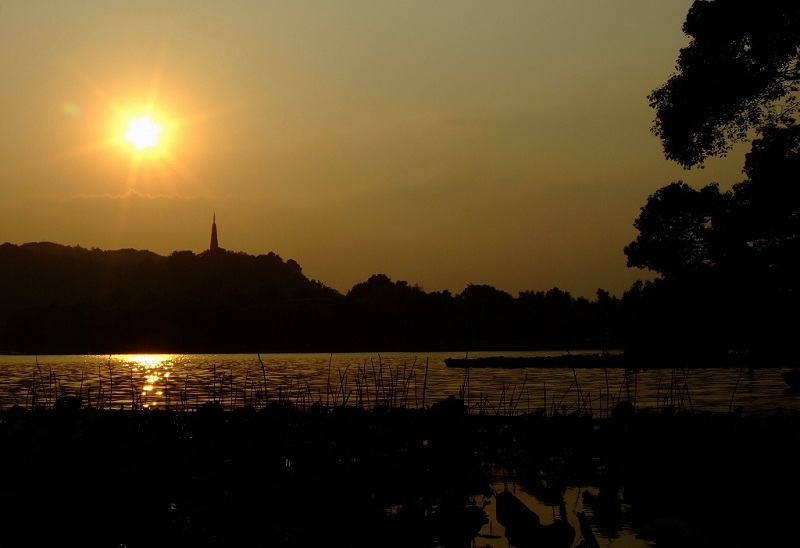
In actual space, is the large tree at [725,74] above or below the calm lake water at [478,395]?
above

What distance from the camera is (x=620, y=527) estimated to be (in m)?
10.4

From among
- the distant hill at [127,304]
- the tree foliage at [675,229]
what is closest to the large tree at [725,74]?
the tree foliage at [675,229]

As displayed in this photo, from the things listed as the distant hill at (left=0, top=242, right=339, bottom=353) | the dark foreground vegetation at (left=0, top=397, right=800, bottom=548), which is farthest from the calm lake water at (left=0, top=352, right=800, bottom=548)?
the distant hill at (left=0, top=242, right=339, bottom=353)

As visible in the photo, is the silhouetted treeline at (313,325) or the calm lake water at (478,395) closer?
the calm lake water at (478,395)

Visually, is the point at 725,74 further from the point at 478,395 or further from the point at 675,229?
the point at 478,395

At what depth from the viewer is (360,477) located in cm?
1021

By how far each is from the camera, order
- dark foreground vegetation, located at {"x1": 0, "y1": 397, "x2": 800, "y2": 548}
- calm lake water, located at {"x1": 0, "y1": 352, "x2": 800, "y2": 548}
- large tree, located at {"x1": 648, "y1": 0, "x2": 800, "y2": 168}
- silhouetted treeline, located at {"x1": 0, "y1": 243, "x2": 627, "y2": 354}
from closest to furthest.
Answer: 1. dark foreground vegetation, located at {"x1": 0, "y1": 397, "x2": 800, "y2": 548}
2. calm lake water, located at {"x1": 0, "y1": 352, "x2": 800, "y2": 548}
3. large tree, located at {"x1": 648, "y1": 0, "x2": 800, "y2": 168}
4. silhouetted treeline, located at {"x1": 0, "y1": 243, "x2": 627, "y2": 354}

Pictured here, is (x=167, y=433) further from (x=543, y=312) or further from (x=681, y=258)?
(x=543, y=312)

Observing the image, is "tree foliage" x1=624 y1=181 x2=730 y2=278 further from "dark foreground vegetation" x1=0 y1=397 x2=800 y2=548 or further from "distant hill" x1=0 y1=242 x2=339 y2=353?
"distant hill" x1=0 y1=242 x2=339 y2=353

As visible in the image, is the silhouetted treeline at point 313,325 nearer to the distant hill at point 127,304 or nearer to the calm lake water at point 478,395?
the distant hill at point 127,304

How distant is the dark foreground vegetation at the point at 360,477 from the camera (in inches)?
364

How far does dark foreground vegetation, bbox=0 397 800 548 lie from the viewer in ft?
30.3

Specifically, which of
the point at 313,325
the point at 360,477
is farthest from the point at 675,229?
the point at 313,325

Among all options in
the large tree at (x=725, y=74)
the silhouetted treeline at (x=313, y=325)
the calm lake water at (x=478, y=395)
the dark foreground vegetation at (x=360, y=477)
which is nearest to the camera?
the dark foreground vegetation at (x=360, y=477)
